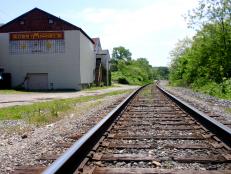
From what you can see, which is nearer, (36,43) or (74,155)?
(74,155)

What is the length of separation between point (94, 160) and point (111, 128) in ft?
9.57

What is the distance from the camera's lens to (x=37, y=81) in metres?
43.8

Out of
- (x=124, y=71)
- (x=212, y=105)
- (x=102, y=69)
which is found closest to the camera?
(x=212, y=105)

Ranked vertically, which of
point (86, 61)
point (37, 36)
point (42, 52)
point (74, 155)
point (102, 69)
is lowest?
point (74, 155)

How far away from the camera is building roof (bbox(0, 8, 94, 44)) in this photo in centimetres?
4347

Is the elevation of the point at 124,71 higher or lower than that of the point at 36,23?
lower

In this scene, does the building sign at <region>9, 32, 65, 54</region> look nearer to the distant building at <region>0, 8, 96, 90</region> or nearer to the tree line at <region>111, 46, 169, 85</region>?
the distant building at <region>0, 8, 96, 90</region>

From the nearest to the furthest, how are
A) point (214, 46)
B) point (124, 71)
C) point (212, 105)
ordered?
1. point (212, 105)
2. point (214, 46)
3. point (124, 71)

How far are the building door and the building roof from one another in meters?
4.96

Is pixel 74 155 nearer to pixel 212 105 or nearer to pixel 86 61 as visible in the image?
pixel 212 105

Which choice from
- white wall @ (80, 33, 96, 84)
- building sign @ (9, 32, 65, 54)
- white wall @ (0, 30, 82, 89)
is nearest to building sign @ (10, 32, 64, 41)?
building sign @ (9, 32, 65, 54)

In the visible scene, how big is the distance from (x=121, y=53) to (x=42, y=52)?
407 feet

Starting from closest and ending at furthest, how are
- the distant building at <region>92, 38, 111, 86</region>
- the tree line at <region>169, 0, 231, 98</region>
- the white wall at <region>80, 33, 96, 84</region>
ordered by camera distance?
1. the tree line at <region>169, 0, 231, 98</region>
2. the white wall at <region>80, 33, 96, 84</region>
3. the distant building at <region>92, 38, 111, 86</region>

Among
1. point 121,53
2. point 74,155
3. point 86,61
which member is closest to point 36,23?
point 86,61
